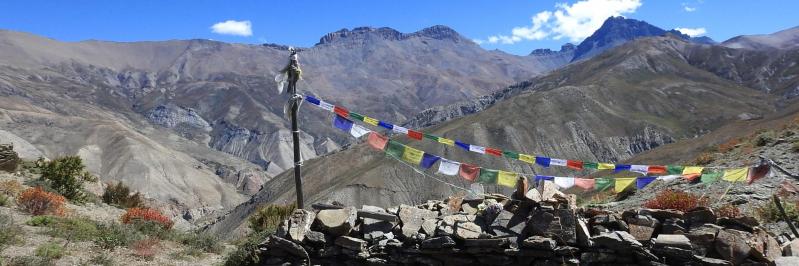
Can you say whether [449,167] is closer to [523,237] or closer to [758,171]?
[523,237]

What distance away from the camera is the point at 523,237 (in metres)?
9.18

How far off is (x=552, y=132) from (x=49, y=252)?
10336cm

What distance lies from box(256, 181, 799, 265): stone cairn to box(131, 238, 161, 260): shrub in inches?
117

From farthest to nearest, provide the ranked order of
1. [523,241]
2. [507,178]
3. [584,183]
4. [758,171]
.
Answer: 1. [584,183]
2. [507,178]
3. [758,171]
4. [523,241]

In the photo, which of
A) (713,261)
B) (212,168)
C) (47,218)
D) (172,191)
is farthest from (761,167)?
(212,168)

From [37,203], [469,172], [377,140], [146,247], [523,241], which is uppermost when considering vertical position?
[377,140]

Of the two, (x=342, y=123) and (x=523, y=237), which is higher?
(x=342, y=123)

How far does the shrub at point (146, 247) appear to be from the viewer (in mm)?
11789

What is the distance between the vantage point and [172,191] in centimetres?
12912

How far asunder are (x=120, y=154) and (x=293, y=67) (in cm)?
14384

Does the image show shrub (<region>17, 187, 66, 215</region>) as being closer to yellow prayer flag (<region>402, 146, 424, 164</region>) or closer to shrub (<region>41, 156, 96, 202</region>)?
shrub (<region>41, 156, 96, 202</region>)

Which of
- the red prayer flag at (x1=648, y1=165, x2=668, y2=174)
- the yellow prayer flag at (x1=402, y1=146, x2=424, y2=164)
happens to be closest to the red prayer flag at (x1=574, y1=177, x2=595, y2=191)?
the red prayer flag at (x1=648, y1=165, x2=668, y2=174)

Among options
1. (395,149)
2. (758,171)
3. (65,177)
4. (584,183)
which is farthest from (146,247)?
(758,171)

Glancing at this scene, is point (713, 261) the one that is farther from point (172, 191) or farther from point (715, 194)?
point (172, 191)
